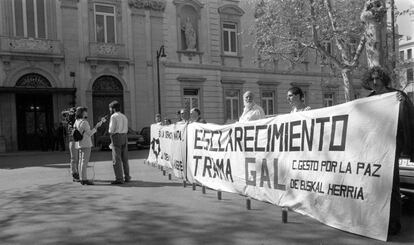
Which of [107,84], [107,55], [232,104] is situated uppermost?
[107,55]

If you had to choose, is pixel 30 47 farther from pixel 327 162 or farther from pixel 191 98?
pixel 327 162

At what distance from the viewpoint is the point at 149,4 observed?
27516 millimetres

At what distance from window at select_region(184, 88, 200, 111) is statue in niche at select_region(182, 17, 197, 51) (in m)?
2.78

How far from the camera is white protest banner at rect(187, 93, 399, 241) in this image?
4773 mm

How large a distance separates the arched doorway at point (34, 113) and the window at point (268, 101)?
49.7 feet

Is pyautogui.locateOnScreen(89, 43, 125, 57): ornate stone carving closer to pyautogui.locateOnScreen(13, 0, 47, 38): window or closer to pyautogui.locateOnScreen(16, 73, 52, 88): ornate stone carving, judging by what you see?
pyautogui.locateOnScreen(13, 0, 47, 38): window

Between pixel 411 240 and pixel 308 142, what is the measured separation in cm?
166

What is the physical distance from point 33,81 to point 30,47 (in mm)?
1878

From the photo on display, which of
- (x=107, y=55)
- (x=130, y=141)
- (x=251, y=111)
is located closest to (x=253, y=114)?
(x=251, y=111)

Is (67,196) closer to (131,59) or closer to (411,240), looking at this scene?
(411,240)

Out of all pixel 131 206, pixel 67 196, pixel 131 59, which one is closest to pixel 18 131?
pixel 131 59

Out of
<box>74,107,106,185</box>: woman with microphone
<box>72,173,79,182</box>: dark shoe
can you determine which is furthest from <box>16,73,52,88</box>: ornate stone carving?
<box>74,107,106,185</box>: woman with microphone

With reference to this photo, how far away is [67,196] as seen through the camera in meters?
8.38

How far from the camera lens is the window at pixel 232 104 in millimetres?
30797
